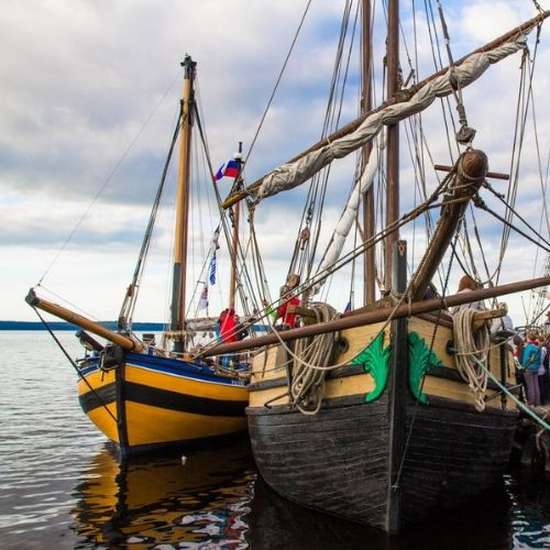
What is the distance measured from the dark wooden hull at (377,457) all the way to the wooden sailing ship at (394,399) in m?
0.02

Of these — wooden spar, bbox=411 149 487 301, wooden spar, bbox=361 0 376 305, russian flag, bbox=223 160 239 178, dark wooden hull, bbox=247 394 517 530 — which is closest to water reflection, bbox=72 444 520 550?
dark wooden hull, bbox=247 394 517 530

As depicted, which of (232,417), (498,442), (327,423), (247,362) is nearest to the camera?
(327,423)

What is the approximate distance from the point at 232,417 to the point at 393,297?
28.1ft

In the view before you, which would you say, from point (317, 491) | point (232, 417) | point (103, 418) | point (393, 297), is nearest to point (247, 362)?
point (232, 417)

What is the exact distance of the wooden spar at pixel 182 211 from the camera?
1819cm

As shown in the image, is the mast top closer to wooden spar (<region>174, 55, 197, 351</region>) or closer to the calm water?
wooden spar (<region>174, 55, 197, 351</region>)

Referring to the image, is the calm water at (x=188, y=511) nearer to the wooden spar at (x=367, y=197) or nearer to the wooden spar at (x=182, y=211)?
the wooden spar at (x=182, y=211)

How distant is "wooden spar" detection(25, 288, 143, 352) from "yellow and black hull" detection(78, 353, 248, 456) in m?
0.34

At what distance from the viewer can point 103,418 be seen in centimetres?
1470

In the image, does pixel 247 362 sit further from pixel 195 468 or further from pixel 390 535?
pixel 390 535

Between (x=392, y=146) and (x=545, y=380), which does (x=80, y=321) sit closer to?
(x=392, y=146)

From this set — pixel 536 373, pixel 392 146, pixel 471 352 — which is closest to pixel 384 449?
pixel 471 352

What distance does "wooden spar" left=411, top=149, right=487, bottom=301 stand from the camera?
7.21m

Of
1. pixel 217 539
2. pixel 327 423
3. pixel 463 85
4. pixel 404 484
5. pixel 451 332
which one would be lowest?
pixel 217 539
